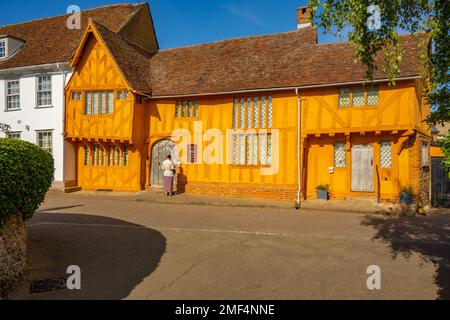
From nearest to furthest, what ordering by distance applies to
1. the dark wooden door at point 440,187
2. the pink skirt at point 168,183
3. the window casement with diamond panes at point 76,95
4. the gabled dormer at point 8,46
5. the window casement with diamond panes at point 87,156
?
the pink skirt at point 168,183 < the dark wooden door at point 440,187 < the window casement with diamond panes at point 76,95 < the window casement with diamond panes at point 87,156 < the gabled dormer at point 8,46

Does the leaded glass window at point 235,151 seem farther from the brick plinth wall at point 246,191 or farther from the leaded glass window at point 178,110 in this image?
the leaded glass window at point 178,110

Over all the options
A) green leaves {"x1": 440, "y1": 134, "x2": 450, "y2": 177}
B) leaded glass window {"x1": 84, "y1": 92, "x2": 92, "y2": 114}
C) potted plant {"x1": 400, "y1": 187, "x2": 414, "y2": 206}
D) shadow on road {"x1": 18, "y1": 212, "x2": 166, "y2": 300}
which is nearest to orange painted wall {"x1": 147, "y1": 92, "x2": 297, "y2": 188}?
leaded glass window {"x1": 84, "y1": 92, "x2": 92, "y2": 114}

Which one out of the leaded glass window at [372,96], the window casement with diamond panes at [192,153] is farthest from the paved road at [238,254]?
the window casement with diamond panes at [192,153]

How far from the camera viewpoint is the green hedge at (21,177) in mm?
4542

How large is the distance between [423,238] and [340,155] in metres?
6.06

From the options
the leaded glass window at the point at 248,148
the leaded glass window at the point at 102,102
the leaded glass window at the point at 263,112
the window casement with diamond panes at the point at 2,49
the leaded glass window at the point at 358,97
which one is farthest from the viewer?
the window casement with diamond panes at the point at 2,49

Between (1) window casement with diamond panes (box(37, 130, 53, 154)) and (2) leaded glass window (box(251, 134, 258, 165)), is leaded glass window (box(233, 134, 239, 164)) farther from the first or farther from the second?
(1) window casement with diamond panes (box(37, 130, 53, 154))

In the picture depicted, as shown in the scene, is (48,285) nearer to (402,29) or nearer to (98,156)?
(402,29)

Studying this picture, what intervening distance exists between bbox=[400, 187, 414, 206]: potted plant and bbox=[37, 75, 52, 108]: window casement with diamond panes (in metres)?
17.4

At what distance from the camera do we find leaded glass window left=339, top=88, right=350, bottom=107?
1363 centimetres

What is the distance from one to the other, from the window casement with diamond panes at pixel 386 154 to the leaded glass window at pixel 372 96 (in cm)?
164

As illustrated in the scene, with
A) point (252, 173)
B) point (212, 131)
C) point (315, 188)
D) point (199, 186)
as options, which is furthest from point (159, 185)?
point (315, 188)

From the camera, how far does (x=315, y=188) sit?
14305mm

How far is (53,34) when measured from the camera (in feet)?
66.6
